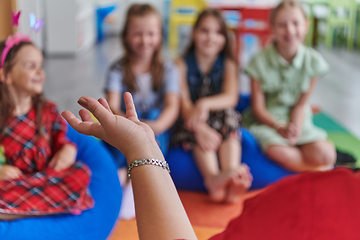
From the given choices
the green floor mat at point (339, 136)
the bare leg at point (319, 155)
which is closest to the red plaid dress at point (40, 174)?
the bare leg at point (319, 155)

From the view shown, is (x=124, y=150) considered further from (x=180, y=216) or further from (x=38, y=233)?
(x=38, y=233)

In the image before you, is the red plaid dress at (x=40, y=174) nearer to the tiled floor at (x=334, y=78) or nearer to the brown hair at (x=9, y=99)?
the brown hair at (x=9, y=99)

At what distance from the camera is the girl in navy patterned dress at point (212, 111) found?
1.08 meters

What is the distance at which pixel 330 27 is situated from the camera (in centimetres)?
401

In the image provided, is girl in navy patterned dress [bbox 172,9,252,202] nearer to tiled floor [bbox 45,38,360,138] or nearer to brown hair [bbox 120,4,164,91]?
brown hair [bbox 120,4,164,91]

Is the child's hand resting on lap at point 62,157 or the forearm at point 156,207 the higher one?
the forearm at point 156,207

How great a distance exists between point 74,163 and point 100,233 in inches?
6.4

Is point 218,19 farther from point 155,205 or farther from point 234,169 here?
point 155,205

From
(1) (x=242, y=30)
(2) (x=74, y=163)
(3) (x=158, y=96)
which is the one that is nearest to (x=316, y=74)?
(3) (x=158, y=96)

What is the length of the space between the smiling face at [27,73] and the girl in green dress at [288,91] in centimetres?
82

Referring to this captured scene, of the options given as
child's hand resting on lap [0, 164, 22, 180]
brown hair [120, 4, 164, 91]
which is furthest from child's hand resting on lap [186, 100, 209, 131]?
child's hand resting on lap [0, 164, 22, 180]

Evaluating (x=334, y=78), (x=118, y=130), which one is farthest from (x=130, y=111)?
(x=334, y=78)

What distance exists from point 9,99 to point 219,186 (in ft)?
2.11

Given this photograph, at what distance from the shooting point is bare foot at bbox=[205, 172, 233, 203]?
106cm
